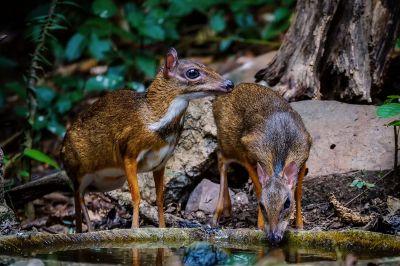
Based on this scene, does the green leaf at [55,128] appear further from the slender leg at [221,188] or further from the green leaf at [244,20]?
the green leaf at [244,20]

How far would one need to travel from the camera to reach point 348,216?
7.38m

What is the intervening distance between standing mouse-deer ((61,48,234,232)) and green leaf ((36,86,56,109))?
11.8 feet

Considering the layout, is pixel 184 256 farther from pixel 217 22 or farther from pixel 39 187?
pixel 217 22

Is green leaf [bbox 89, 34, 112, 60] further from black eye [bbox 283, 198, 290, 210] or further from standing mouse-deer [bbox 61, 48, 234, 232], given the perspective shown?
black eye [bbox 283, 198, 290, 210]

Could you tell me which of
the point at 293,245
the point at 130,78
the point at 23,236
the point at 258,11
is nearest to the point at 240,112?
the point at 293,245

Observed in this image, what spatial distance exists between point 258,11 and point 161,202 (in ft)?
25.5

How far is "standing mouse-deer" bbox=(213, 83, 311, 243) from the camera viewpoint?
677cm

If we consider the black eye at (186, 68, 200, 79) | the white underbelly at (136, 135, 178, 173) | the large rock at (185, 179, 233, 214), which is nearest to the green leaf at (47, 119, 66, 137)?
the large rock at (185, 179, 233, 214)

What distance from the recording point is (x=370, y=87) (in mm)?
9125

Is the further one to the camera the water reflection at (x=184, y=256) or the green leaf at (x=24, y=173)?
the green leaf at (x=24, y=173)

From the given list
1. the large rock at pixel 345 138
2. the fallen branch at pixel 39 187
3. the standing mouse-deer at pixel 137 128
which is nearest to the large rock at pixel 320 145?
the large rock at pixel 345 138

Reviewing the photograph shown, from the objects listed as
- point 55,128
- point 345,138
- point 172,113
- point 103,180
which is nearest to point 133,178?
point 172,113

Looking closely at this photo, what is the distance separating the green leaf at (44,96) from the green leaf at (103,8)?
1253 mm

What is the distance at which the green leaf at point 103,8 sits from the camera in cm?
1122
